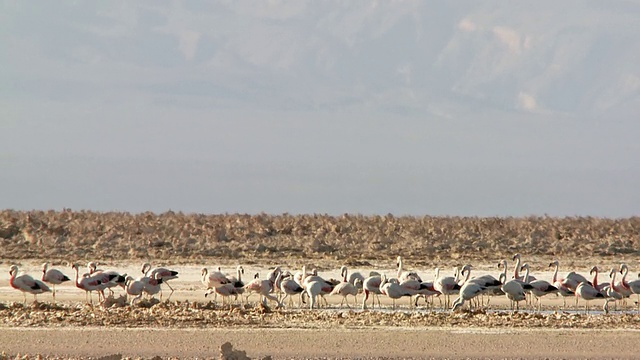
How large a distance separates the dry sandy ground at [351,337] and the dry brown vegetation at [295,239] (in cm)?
1252

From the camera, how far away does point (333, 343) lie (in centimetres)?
1698

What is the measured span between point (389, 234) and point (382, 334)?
2162 centimetres

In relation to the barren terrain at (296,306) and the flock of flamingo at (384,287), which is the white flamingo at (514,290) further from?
the barren terrain at (296,306)

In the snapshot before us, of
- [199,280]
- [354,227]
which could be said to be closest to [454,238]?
[354,227]

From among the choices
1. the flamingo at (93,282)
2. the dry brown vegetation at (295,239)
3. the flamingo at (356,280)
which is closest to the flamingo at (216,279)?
the flamingo at (93,282)

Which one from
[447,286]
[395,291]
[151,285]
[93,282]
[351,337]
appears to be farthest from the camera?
[93,282]

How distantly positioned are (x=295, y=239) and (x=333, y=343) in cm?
2096

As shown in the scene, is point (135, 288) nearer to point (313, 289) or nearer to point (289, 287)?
point (289, 287)

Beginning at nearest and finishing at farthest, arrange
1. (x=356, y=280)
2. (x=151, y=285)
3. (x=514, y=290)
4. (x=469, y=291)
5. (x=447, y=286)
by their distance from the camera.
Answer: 1. (x=469, y=291)
2. (x=514, y=290)
3. (x=447, y=286)
4. (x=151, y=285)
5. (x=356, y=280)

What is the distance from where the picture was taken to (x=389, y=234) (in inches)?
1545

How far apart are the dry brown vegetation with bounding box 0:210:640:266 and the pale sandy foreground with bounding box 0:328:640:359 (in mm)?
13984

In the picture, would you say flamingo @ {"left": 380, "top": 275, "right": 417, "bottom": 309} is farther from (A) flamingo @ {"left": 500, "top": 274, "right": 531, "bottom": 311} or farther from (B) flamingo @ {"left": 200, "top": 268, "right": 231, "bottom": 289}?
(B) flamingo @ {"left": 200, "top": 268, "right": 231, "bottom": 289}

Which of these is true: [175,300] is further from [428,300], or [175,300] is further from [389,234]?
[389,234]

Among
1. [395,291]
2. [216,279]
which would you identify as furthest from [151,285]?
[395,291]
